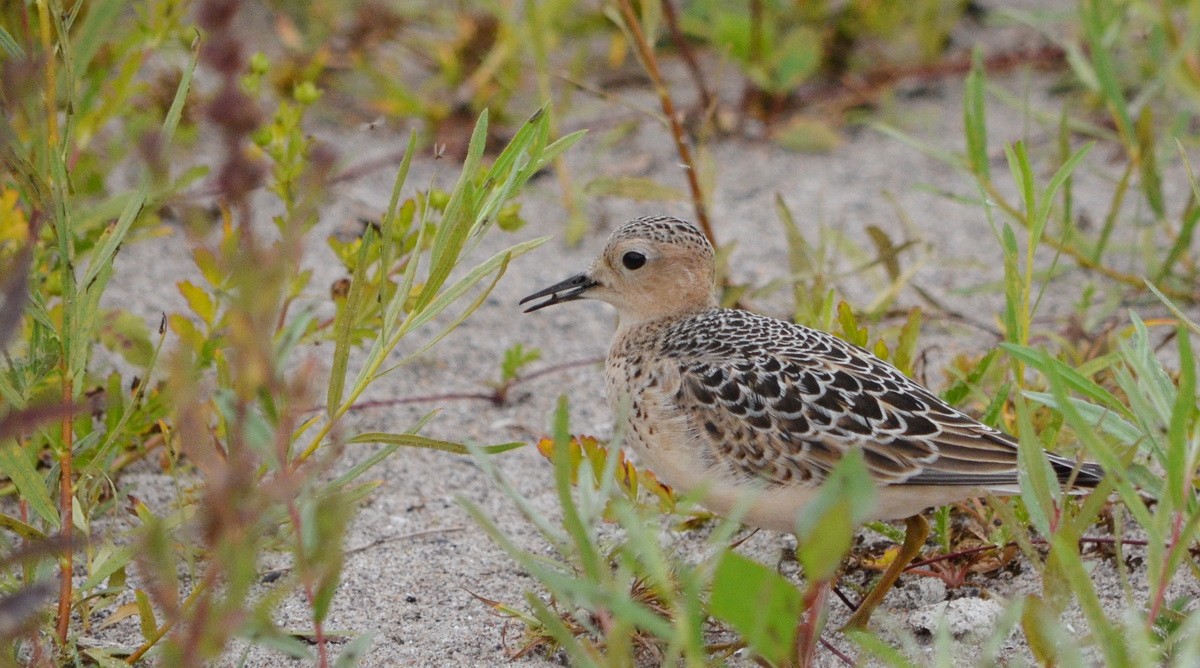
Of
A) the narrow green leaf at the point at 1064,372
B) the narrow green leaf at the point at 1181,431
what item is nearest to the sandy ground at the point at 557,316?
the narrow green leaf at the point at 1181,431

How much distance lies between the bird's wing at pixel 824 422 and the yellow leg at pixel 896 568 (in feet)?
0.81

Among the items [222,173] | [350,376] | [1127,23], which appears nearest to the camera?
[222,173]

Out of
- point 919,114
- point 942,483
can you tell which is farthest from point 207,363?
point 919,114

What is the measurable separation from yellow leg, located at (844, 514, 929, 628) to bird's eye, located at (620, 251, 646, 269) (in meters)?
1.06

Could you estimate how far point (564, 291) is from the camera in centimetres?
389

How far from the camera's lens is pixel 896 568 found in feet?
10.2

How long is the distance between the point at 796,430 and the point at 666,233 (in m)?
0.90

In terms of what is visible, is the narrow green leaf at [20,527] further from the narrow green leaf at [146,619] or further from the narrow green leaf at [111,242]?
the narrow green leaf at [111,242]

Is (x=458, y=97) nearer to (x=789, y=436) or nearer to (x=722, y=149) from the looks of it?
(x=722, y=149)

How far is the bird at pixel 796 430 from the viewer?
9.70 ft

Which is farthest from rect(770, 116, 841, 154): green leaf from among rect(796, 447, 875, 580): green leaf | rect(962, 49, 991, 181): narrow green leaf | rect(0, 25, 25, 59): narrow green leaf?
rect(796, 447, 875, 580): green leaf

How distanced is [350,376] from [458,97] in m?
1.84

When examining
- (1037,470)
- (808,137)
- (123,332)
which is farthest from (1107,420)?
(808,137)

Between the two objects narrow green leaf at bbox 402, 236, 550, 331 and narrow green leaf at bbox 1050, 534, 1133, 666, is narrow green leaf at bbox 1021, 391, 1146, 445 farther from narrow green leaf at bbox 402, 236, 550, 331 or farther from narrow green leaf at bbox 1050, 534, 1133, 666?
narrow green leaf at bbox 402, 236, 550, 331
